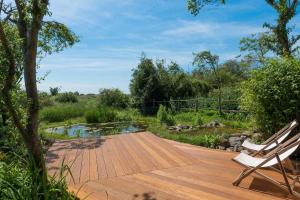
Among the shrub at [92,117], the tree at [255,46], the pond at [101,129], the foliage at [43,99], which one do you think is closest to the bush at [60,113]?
the foliage at [43,99]

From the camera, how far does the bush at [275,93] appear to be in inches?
246

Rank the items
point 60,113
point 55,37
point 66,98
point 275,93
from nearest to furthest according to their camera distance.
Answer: point 275,93, point 55,37, point 60,113, point 66,98

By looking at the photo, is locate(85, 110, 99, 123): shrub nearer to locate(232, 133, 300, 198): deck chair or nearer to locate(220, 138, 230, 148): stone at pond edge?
locate(220, 138, 230, 148): stone at pond edge

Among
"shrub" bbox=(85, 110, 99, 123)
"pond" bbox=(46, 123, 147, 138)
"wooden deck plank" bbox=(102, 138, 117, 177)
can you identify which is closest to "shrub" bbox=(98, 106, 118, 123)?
"shrub" bbox=(85, 110, 99, 123)

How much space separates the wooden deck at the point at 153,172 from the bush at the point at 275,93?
1.08 m

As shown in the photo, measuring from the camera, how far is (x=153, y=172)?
565 cm

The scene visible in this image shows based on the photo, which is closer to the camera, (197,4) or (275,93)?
(275,93)

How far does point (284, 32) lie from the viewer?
42.0ft

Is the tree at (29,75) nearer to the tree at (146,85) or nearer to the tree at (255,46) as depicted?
the tree at (255,46)

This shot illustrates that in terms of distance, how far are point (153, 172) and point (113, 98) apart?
16.8 m

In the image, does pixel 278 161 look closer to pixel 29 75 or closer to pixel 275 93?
pixel 275 93

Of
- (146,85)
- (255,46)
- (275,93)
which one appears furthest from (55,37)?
(255,46)

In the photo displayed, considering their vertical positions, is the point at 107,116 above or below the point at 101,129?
above

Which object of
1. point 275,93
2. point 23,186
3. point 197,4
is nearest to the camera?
point 23,186
